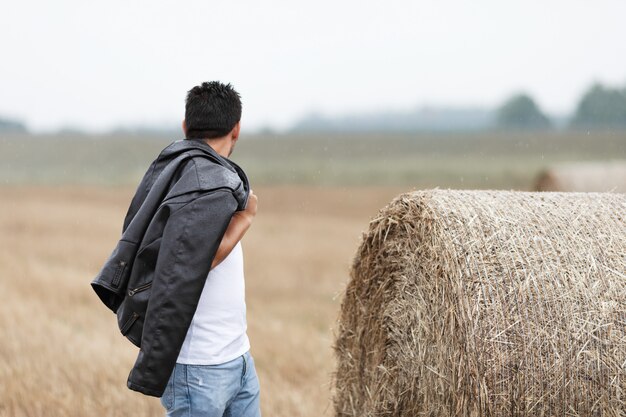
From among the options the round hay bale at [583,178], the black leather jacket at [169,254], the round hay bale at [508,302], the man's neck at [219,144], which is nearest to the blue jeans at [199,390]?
the black leather jacket at [169,254]

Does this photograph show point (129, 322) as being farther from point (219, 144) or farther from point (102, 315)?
point (102, 315)

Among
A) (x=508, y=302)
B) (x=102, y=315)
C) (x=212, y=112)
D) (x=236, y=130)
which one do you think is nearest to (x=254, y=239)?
(x=102, y=315)

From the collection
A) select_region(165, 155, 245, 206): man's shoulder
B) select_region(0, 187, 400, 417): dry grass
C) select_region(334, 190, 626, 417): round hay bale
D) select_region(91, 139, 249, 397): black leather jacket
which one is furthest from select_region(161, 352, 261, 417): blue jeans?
select_region(0, 187, 400, 417): dry grass

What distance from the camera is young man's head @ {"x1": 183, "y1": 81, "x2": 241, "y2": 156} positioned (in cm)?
302

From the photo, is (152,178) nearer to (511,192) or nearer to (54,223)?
(511,192)

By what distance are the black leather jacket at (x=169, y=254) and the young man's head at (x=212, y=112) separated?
0.09 meters

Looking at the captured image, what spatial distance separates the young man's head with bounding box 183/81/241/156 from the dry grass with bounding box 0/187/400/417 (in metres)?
1.94

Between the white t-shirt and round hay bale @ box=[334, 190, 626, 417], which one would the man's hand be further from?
round hay bale @ box=[334, 190, 626, 417]

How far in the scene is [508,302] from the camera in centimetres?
345

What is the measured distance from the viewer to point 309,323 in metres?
7.80

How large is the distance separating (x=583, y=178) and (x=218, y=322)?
1089 cm

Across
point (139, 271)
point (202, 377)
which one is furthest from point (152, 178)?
point (202, 377)

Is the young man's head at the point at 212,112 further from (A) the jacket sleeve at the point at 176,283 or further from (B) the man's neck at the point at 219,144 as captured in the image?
(A) the jacket sleeve at the point at 176,283

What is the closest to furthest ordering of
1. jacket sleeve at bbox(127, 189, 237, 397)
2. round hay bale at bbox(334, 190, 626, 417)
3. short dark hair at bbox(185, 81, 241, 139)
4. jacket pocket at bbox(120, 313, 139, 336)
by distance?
jacket sleeve at bbox(127, 189, 237, 397) < jacket pocket at bbox(120, 313, 139, 336) < short dark hair at bbox(185, 81, 241, 139) < round hay bale at bbox(334, 190, 626, 417)
